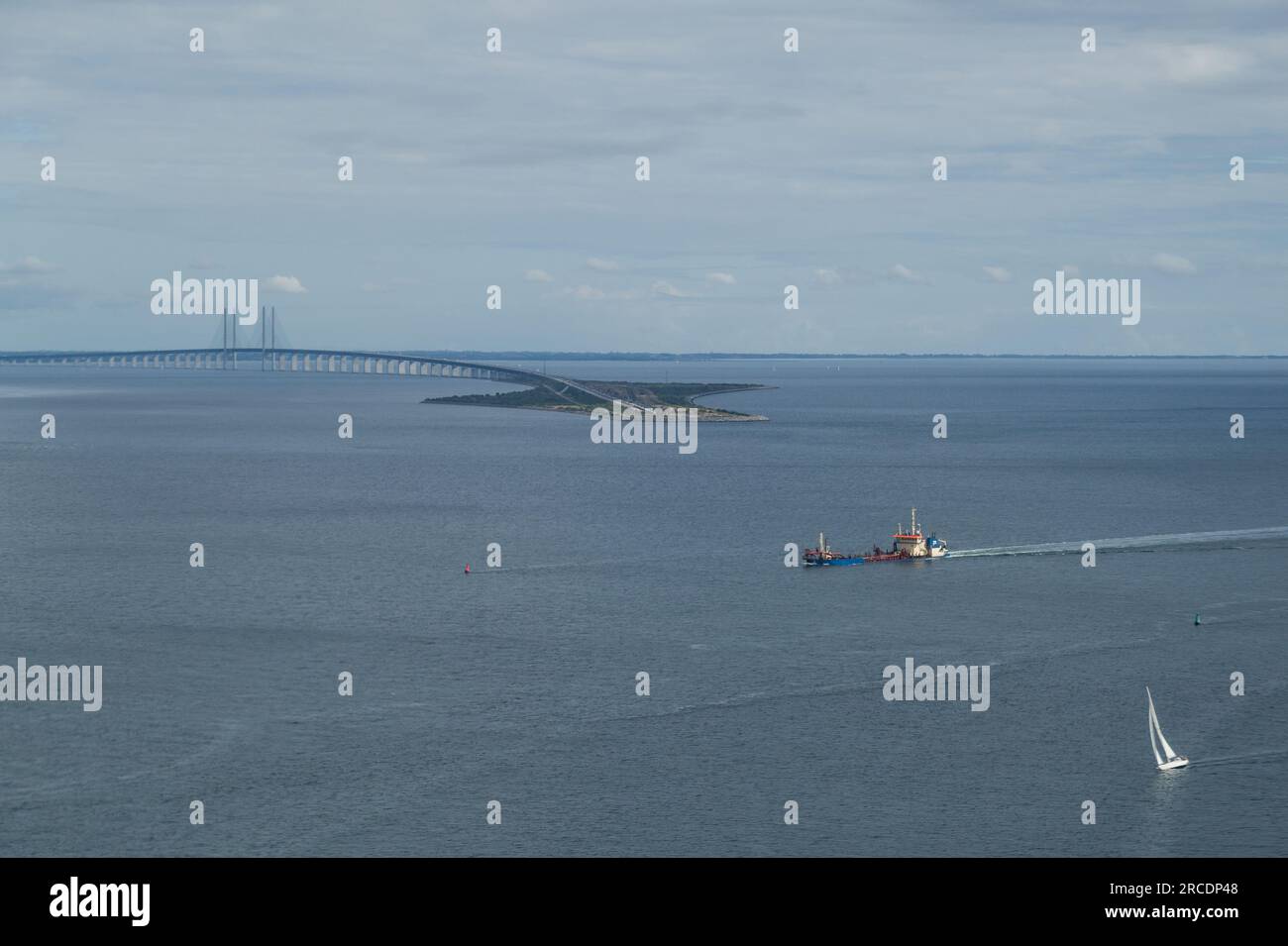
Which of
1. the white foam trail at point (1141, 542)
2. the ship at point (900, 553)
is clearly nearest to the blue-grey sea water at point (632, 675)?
the white foam trail at point (1141, 542)

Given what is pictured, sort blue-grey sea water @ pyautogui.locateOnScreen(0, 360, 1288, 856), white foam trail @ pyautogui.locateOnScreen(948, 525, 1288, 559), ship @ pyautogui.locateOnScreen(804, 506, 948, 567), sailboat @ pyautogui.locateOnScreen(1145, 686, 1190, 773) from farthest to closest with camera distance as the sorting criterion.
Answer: white foam trail @ pyautogui.locateOnScreen(948, 525, 1288, 559) < ship @ pyautogui.locateOnScreen(804, 506, 948, 567) < sailboat @ pyautogui.locateOnScreen(1145, 686, 1190, 773) < blue-grey sea water @ pyautogui.locateOnScreen(0, 360, 1288, 856)

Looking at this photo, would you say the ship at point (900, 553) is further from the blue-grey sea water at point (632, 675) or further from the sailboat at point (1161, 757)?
the sailboat at point (1161, 757)

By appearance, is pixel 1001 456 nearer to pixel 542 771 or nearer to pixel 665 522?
pixel 665 522

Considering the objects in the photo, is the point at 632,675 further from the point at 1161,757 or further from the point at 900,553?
the point at 900,553

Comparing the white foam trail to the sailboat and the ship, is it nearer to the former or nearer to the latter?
the ship

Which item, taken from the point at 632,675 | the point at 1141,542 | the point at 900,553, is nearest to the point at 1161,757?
the point at 632,675

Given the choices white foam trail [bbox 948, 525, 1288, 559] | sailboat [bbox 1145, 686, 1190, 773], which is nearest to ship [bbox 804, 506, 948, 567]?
white foam trail [bbox 948, 525, 1288, 559]
